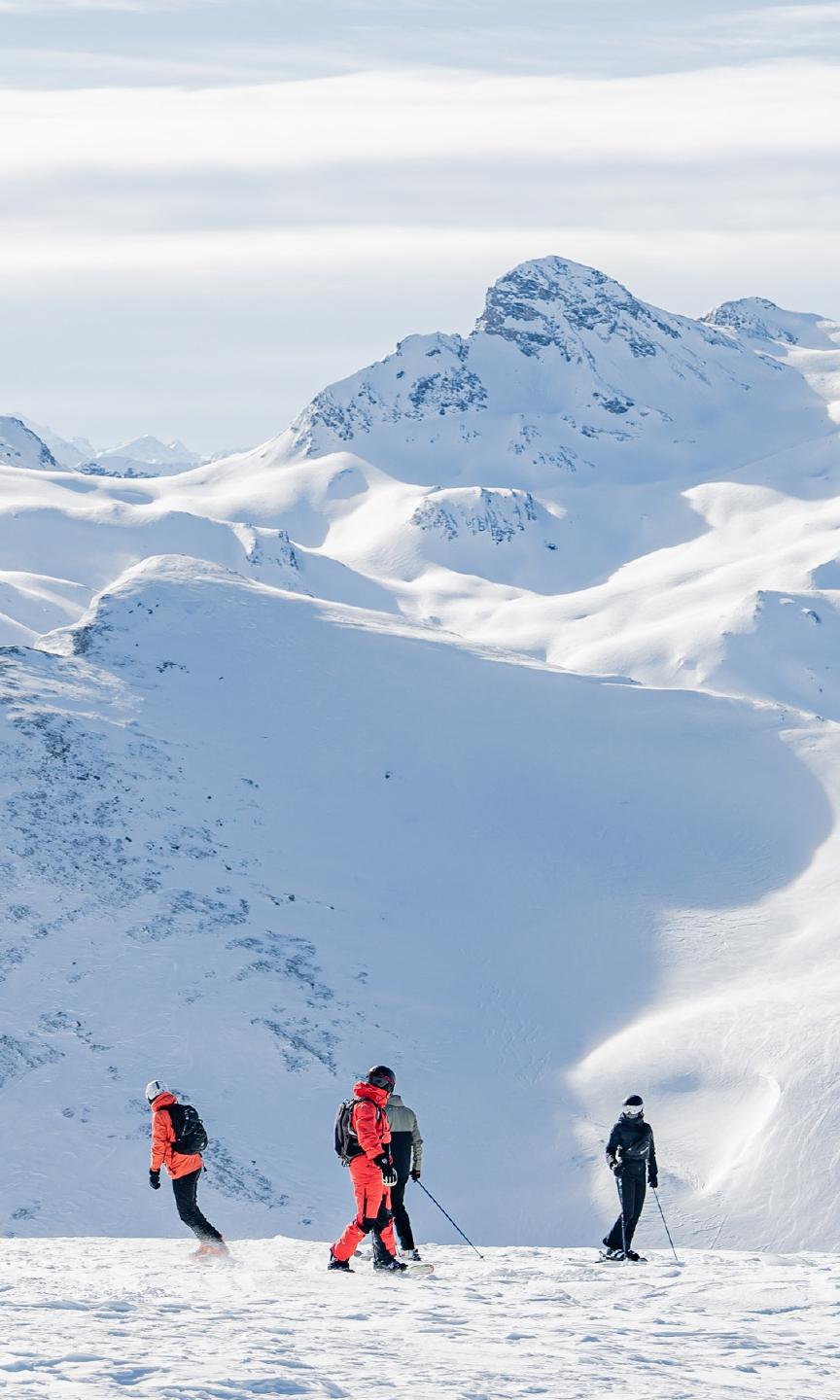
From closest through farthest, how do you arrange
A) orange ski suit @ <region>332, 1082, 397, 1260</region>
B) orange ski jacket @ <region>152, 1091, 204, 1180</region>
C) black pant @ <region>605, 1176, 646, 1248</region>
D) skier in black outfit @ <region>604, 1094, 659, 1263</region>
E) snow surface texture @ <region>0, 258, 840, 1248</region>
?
1. orange ski suit @ <region>332, 1082, 397, 1260</region>
2. orange ski jacket @ <region>152, 1091, 204, 1180</region>
3. black pant @ <region>605, 1176, 646, 1248</region>
4. skier in black outfit @ <region>604, 1094, 659, 1263</region>
5. snow surface texture @ <region>0, 258, 840, 1248</region>

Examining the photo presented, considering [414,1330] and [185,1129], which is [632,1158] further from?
[414,1330]

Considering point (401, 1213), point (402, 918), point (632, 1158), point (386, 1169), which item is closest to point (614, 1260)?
point (632, 1158)

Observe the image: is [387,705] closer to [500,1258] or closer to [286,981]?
[286,981]

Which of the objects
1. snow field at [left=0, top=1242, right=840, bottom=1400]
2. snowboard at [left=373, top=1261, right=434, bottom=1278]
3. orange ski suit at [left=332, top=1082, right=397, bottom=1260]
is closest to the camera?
snow field at [left=0, top=1242, right=840, bottom=1400]

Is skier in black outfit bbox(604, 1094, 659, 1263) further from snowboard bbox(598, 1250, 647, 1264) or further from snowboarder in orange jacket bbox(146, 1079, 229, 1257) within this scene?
snowboarder in orange jacket bbox(146, 1079, 229, 1257)

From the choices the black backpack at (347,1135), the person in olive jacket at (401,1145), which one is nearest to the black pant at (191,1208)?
the person in olive jacket at (401,1145)

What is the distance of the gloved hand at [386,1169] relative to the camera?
1631 centimetres

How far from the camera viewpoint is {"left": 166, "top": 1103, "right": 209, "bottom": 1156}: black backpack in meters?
17.9

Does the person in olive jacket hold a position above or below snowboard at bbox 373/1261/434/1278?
above

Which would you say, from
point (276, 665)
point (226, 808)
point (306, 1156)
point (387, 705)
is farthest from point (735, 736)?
point (306, 1156)

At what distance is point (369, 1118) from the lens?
16.2 metres

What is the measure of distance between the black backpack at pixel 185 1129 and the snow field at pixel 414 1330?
4.13 feet

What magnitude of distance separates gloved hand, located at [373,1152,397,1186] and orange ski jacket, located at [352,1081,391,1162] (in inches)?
3.5

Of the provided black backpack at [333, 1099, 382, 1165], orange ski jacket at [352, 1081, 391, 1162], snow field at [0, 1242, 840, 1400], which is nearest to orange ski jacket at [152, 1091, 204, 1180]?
snow field at [0, 1242, 840, 1400]
